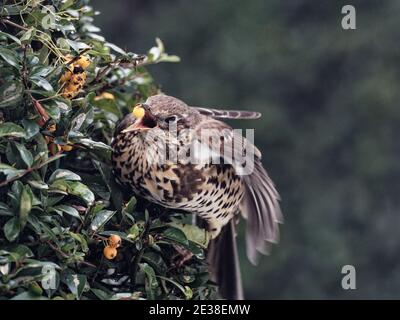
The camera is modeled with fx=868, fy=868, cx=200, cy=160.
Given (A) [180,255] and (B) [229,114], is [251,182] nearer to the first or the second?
(B) [229,114]

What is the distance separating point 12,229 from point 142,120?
0.63 metres

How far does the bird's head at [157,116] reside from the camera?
6.95ft

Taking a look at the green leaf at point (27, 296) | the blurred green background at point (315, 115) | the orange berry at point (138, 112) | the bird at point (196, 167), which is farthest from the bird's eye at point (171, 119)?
the blurred green background at point (315, 115)

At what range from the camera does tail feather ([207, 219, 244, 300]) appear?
264cm

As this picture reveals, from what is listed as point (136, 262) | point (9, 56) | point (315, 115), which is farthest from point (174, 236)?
point (315, 115)

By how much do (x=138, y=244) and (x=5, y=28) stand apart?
0.55m

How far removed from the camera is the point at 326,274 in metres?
5.02

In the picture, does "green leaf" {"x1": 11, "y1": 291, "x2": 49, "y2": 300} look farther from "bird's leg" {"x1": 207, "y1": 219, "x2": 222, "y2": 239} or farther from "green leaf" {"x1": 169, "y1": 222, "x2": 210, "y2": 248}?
"bird's leg" {"x1": 207, "y1": 219, "x2": 222, "y2": 239}

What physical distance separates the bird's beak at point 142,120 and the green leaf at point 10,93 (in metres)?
0.39

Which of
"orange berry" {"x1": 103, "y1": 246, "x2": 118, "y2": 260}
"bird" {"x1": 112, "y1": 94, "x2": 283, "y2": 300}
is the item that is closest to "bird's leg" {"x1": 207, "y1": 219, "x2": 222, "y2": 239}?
"bird" {"x1": 112, "y1": 94, "x2": 283, "y2": 300}

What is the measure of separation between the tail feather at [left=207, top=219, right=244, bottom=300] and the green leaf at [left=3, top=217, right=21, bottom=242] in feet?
3.63

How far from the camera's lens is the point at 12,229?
1596 millimetres

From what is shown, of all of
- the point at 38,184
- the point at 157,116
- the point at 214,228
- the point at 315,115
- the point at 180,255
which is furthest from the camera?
the point at 315,115

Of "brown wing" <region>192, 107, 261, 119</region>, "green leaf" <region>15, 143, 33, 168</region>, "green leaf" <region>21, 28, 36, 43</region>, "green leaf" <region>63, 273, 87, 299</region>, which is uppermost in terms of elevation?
"brown wing" <region>192, 107, 261, 119</region>
